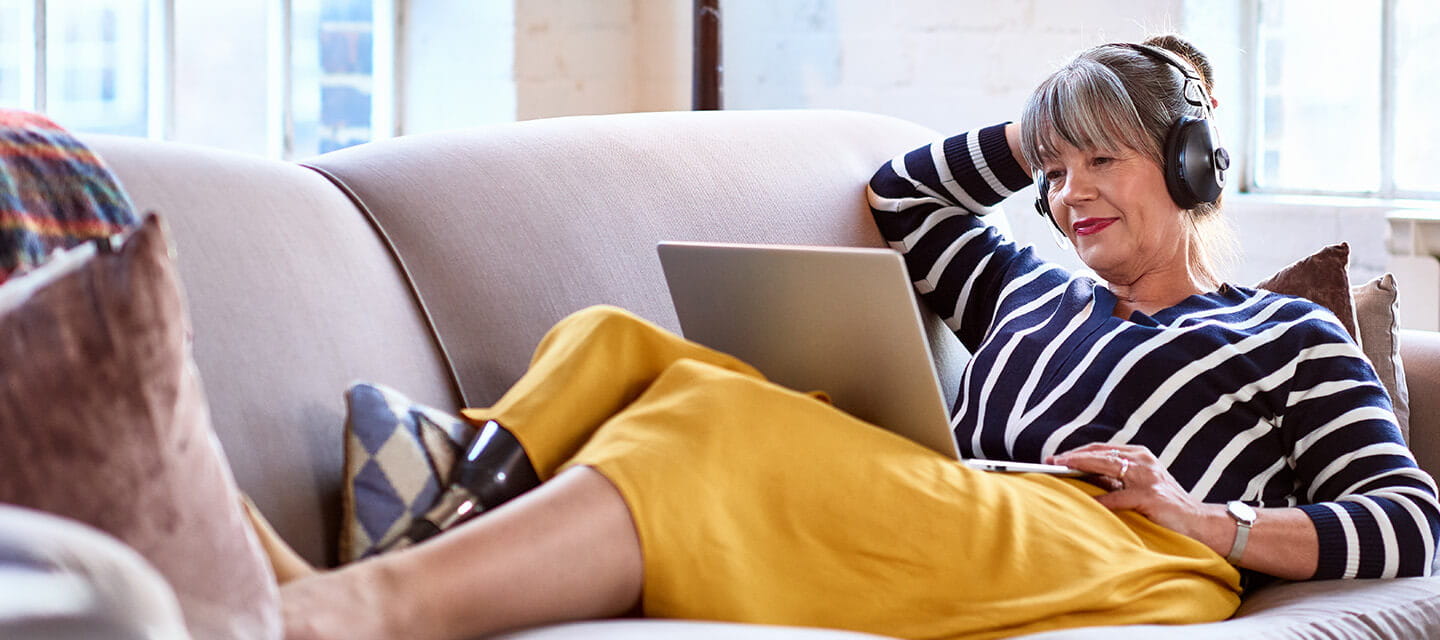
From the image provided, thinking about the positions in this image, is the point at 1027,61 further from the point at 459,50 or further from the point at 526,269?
the point at 526,269

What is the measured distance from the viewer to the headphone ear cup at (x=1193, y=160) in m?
1.52

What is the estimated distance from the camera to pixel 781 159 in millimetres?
1827

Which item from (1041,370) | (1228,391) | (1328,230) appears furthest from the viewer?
(1328,230)

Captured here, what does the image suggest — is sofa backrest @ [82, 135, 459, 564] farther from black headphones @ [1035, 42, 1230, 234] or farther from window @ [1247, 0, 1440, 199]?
window @ [1247, 0, 1440, 199]

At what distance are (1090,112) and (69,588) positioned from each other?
1.32 m

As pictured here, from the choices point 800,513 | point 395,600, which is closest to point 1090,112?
point 800,513

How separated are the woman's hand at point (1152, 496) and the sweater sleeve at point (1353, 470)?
87 millimetres

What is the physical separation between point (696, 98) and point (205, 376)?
7.04 feet

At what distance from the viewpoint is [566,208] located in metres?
1.55

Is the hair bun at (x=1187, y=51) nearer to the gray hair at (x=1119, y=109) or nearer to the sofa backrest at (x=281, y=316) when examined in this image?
the gray hair at (x=1119, y=109)

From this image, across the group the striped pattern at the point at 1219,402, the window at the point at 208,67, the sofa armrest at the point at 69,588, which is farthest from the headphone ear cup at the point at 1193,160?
the window at the point at 208,67

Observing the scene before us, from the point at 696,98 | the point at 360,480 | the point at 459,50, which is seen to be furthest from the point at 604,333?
the point at 459,50

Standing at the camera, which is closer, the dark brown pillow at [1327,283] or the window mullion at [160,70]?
the dark brown pillow at [1327,283]

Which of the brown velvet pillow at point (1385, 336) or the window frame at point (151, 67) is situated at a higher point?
the window frame at point (151, 67)
